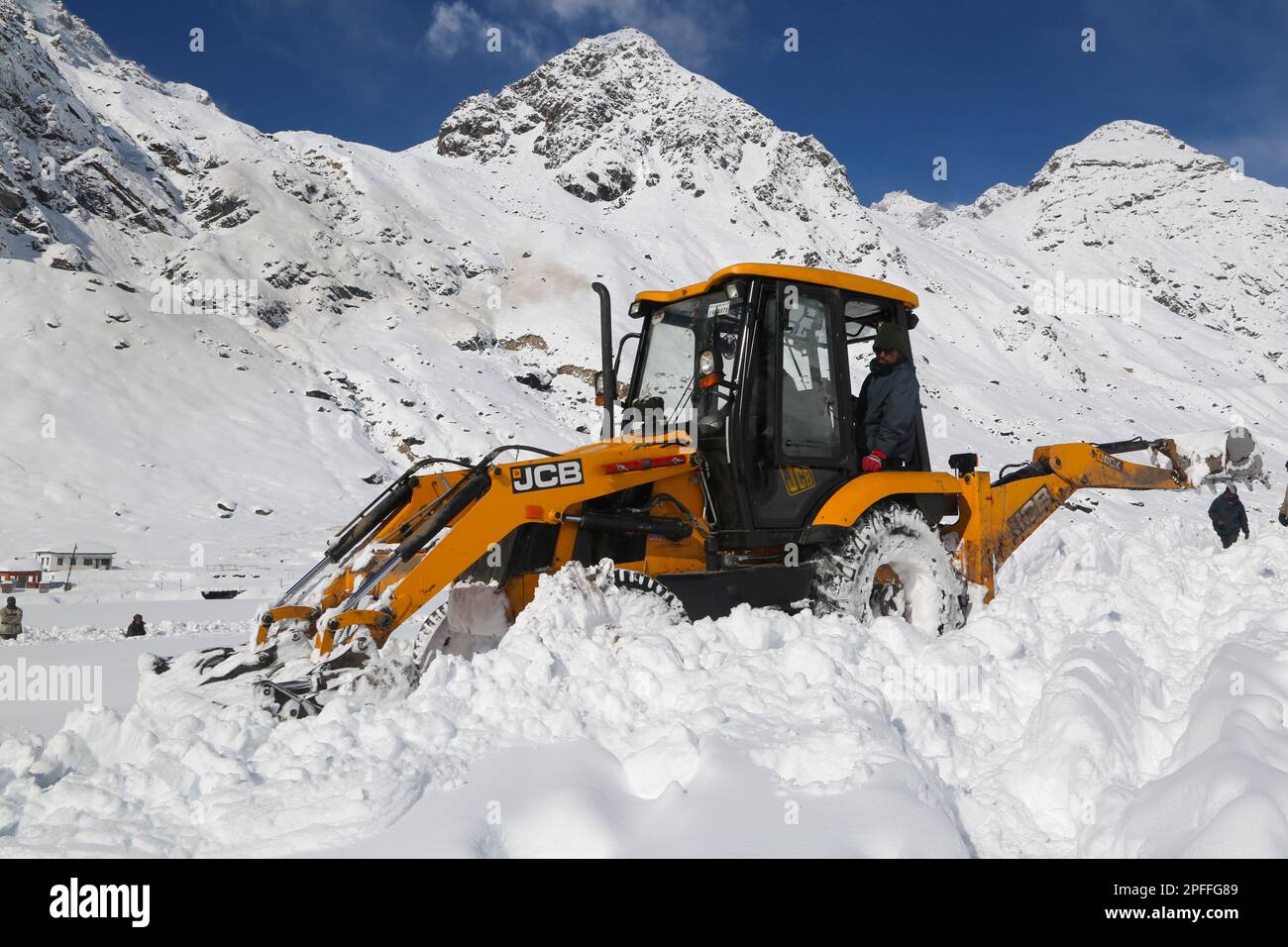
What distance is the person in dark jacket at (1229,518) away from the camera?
38.7 ft

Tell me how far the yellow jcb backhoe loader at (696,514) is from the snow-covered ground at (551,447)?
0.41m

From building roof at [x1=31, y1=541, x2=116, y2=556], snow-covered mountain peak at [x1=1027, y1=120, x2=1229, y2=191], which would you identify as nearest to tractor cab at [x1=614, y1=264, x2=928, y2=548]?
building roof at [x1=31, y1=541, x2=116, y2=556]

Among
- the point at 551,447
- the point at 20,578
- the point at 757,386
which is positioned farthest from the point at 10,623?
the point at 551,447

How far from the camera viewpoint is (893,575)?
555 centimetres

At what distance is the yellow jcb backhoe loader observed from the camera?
3.86 metres

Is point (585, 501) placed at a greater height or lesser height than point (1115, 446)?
lesser

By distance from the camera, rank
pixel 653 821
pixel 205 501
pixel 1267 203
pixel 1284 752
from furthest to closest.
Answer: pixel 1267 203
pixel 205 501
pixel 1284 752
pixel 653 821

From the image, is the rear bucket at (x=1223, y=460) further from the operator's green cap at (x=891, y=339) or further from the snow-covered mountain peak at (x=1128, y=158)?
the snow-covered mountain peak at (x=1128, y=158)

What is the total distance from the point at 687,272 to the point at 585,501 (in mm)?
52408

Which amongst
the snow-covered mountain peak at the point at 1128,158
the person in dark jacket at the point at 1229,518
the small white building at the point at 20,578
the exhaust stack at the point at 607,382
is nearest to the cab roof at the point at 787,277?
the exhaust stack at the point at 607,382

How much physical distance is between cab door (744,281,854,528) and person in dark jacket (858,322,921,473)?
0.79ft
